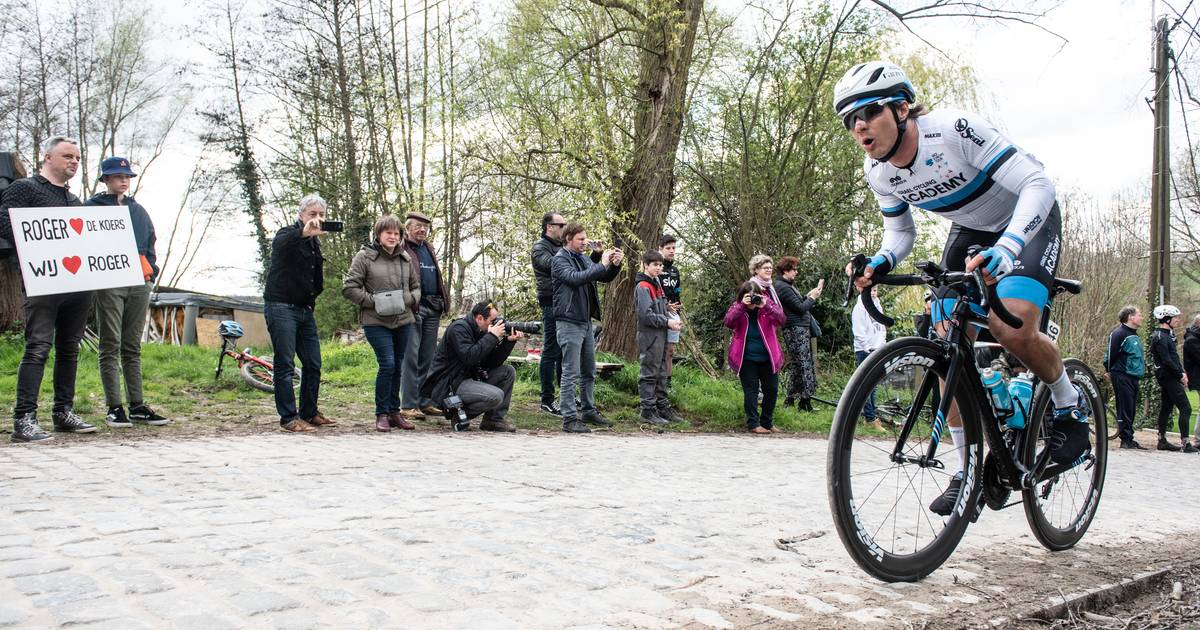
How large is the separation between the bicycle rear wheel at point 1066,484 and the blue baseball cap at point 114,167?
7.80 meters

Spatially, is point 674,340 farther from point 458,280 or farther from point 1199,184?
point 1199,184

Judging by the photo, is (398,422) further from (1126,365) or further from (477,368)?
(1126,365)

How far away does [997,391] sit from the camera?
3887 millimetres

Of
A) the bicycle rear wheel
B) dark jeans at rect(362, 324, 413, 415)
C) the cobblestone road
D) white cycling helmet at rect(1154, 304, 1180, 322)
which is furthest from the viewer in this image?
white cycling helmet at rect(1154, 304, 1180, 322)

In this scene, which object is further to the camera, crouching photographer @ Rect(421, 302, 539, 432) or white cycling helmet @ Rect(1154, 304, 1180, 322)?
white cycling helmet @ Rect(1154, 304, 1180, 322)

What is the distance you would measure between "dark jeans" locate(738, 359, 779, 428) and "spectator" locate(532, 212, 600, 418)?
2213mm

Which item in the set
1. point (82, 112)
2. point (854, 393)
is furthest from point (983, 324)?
point (82, 112)

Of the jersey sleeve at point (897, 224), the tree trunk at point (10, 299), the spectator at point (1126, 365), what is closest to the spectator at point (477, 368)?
the jersey sleeve at point (897, 224)

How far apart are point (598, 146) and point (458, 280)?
29.5 ft

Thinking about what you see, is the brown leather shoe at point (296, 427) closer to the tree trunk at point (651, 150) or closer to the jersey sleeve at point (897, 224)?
the jersey sleeve at point (897, 224)

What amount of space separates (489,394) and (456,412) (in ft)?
1.23

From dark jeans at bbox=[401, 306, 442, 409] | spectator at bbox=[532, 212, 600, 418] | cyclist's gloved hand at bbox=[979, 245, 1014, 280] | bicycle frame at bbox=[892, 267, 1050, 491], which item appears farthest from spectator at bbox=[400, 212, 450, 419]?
cyclist's gloved hand at bbox=[979, 245, 1014, 280]

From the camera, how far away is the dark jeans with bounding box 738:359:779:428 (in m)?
10.7

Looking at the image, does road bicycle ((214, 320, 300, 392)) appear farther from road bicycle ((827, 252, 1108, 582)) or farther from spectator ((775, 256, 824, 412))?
road bicycle ((827, 252, 1108, 582))
